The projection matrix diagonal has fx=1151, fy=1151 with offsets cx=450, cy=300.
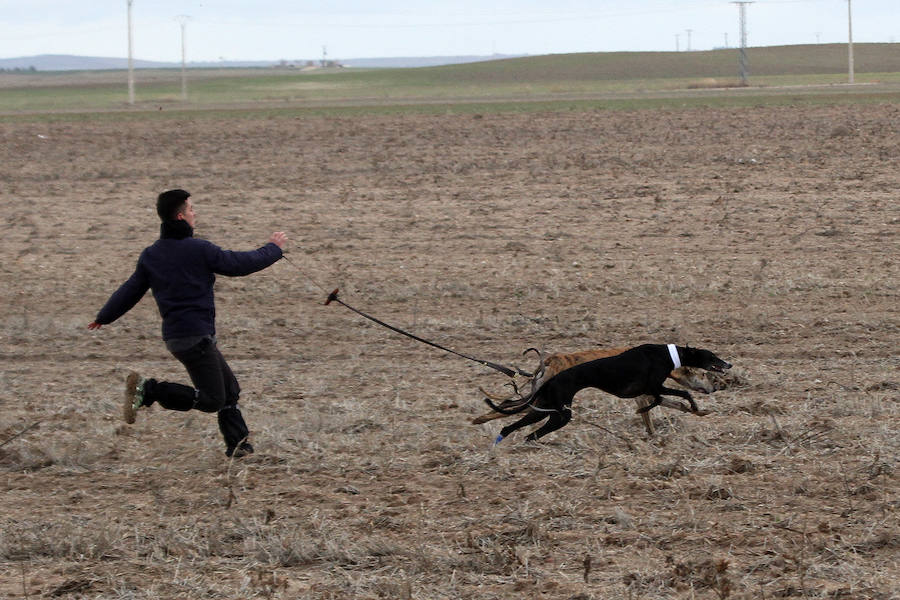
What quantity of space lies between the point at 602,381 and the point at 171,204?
9.12ft

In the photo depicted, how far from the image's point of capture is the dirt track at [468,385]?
5.55 metres

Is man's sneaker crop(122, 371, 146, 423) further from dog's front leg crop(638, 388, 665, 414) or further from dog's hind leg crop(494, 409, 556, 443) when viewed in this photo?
dog's front leg crop(638, 388, 665, 414)

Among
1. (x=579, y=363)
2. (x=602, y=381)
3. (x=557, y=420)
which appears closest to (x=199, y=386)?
(x=557, y=420)

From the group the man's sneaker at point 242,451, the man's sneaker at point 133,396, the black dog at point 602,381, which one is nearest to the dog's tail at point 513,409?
the black dog at point 602,381

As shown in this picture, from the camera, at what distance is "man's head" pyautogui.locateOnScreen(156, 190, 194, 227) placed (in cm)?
676

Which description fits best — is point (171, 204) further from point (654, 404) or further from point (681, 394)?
point (681, 394)

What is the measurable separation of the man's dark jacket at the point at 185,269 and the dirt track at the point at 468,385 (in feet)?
3.15

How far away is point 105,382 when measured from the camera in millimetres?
9547

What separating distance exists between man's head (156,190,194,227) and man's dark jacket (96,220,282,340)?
4 cm

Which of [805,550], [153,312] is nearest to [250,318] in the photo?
[153,312]

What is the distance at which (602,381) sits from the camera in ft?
22.9

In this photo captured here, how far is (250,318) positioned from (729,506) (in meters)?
6.74

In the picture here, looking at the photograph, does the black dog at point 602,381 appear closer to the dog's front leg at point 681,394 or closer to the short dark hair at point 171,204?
the dog's front leg at point 681,394

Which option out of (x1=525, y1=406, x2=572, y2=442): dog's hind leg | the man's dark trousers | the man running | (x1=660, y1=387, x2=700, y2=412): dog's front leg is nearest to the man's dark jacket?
the man running
